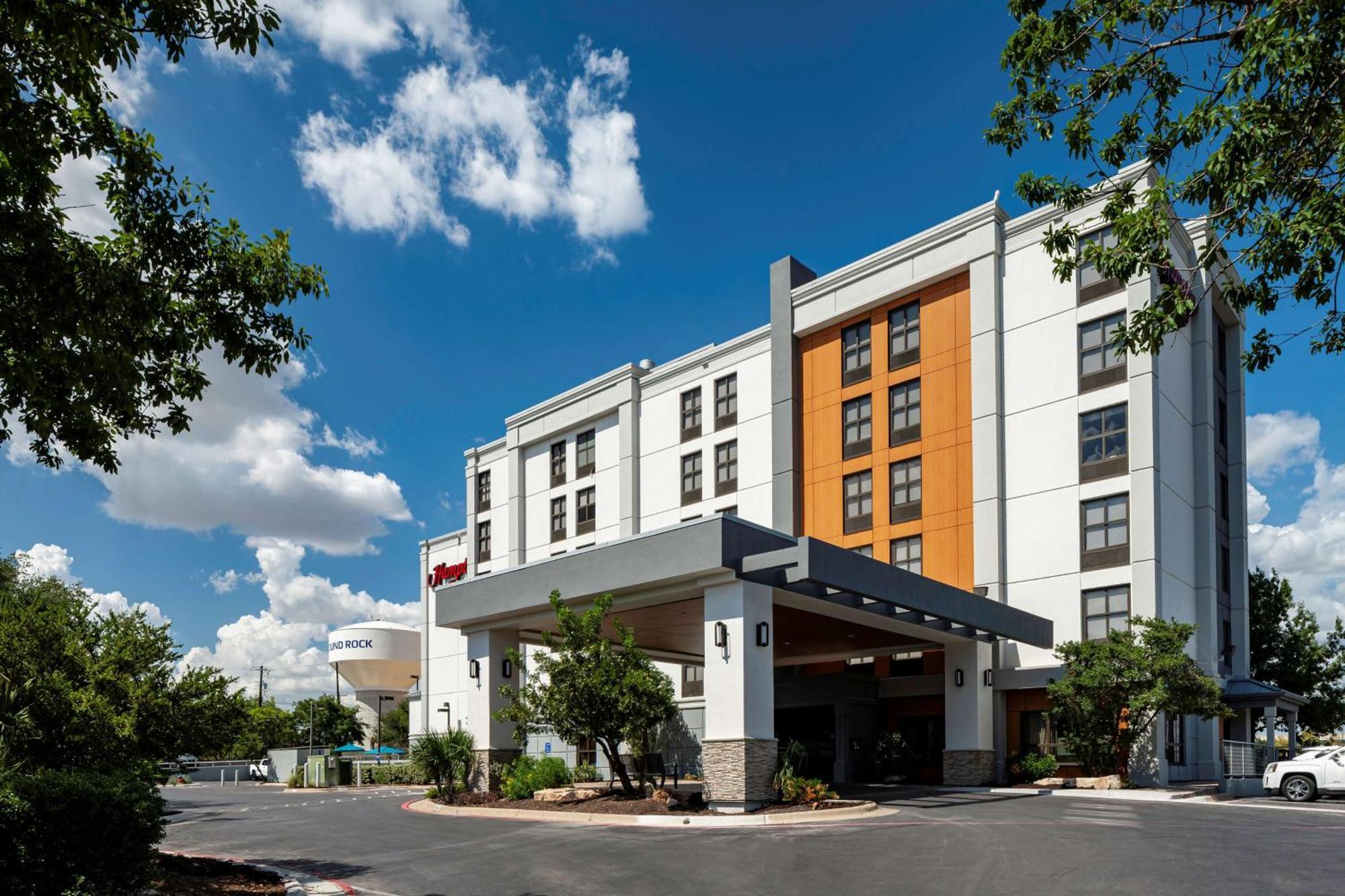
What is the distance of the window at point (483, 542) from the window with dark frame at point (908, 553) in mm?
26775

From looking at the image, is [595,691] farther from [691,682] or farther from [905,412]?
[691,682]

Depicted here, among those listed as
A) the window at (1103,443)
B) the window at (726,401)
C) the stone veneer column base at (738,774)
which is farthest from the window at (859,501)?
the stone veneer column base at (738,774)

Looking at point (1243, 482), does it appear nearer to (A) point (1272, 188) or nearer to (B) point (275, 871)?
(A) point (1272, 188)

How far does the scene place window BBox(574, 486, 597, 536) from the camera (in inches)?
2009

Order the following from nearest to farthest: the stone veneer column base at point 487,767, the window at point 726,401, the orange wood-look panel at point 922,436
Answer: the stone veneer column base at point 487,767 < the orange wood-look panel at point 922,436 < the window at point 726,401

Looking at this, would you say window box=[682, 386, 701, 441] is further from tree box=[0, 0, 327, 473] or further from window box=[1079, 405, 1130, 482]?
tree box=[0, 0, 327, 473]

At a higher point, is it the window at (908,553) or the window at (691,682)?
the window at (908,553)

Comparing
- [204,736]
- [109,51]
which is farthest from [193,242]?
[204,736]

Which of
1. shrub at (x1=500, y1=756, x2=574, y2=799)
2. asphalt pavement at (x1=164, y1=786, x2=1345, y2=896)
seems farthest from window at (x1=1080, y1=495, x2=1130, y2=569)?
shrub at (x1=500, y1=756, x2=574, y2=799)

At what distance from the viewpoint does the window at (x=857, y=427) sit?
39.4 m

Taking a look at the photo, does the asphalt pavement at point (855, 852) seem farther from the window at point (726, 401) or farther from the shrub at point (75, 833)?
the window at point (726, 401)

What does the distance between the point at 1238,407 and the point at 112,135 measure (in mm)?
42636

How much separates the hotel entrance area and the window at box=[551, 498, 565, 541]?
1458 centimetres

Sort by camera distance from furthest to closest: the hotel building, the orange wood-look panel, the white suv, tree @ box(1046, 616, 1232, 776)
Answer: the orange wood-look panel
tree @ box(1046, 616, 1232, 776)
the white suv
the hotel building
